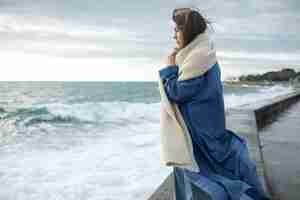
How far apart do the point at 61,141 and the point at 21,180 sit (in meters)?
4.04

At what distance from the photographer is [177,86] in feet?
6.49

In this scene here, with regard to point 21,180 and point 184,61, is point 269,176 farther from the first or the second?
point 21,180

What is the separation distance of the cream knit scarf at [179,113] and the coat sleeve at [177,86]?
1.0 inches

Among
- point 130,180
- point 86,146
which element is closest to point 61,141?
point 86,146

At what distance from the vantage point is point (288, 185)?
134 inches

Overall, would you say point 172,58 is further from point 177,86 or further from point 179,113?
point 179,113

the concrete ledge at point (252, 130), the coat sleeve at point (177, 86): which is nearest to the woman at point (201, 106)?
the coat sleeve at point (177, 86)

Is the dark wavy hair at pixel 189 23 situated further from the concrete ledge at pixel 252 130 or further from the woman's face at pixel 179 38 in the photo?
the concrete ledge at pixel 252 130

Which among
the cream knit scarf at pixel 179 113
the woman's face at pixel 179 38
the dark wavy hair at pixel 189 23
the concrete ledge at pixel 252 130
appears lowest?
the concrete ledge at pixel 252 130

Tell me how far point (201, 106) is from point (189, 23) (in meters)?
0.47

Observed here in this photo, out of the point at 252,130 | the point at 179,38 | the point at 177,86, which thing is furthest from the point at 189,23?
the point at 252,130

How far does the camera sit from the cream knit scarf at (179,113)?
1980 mm

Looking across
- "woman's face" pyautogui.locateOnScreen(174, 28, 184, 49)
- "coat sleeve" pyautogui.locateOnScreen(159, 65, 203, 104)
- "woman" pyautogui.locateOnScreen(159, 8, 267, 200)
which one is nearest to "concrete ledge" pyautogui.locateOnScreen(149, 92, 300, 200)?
"woman" pyautogui.locateOnScreen(159, 8, 267, 200)

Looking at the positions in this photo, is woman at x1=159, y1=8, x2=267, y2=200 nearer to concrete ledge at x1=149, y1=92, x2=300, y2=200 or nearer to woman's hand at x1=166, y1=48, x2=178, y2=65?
woman's hand at x1=166, y1=48, x2=178, y2=65
